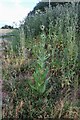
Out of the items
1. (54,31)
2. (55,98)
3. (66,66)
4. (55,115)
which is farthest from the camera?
(54,31)

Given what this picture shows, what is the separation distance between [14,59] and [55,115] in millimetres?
2068

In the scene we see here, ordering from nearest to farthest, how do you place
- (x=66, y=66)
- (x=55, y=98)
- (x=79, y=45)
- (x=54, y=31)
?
(x=55, y=98), (x=66, y=66), (x=79, y=45), (x=54, y=31)

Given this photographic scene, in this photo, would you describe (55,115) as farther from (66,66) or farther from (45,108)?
(66,66)

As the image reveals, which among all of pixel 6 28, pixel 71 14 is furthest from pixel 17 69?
pixel 6 28

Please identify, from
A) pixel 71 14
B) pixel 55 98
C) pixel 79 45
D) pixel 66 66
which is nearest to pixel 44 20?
pixel 71 14

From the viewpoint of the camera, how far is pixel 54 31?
7508mm

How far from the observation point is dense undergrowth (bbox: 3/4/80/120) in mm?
5035

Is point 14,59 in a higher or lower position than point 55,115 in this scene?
higher

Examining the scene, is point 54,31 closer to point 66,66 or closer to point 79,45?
point 79,45

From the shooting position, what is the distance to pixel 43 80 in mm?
5188

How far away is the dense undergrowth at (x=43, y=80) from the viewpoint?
504cm

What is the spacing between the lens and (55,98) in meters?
5.35

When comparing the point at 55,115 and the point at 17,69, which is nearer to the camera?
the point at 55,115

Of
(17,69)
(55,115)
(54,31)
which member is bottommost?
(55,115)
